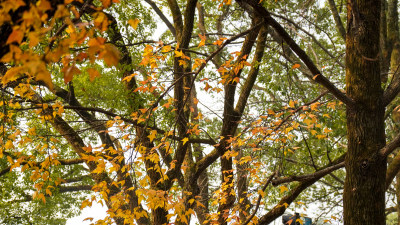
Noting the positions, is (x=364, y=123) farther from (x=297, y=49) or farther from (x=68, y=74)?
(x=68, y=74)

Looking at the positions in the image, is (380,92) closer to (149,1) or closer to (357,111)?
(357,111)

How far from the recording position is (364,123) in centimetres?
310

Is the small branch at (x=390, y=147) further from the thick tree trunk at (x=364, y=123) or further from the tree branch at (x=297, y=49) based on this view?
the tree branch at (x=297, y=49)

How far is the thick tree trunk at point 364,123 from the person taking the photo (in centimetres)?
304

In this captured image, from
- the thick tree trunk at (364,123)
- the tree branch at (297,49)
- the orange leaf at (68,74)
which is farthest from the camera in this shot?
the thick tree trunk at (364,123)

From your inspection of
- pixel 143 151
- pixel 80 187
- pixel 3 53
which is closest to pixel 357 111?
pixel 143 151

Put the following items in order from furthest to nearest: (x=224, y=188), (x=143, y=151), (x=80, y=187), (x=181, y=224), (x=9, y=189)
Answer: (x=80, y=187)
(x=9, y=189)
(x=181, y=224)
(x=224, y=188)
(x=143, y=151)

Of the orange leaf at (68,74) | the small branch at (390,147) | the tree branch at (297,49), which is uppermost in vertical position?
the tree branch at (297,49)

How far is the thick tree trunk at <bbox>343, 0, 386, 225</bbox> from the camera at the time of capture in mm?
3036

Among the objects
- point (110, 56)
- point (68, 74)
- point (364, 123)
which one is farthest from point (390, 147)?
point (68, 74)

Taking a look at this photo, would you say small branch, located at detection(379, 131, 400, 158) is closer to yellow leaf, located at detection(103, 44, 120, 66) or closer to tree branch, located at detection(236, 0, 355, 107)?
tree branch, located at detection(236, 0, 355, 107)

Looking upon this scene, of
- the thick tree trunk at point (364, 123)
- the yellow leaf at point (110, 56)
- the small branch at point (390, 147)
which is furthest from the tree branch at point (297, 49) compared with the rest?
the yellow leaf at point (110, 56)

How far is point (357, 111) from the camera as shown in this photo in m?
3.12

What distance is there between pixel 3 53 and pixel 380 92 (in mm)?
2912
